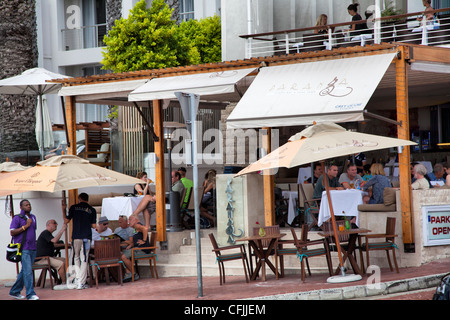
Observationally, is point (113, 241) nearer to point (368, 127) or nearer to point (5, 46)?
point (368, 127)

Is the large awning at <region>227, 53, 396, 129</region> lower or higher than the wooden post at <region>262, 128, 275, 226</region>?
higher

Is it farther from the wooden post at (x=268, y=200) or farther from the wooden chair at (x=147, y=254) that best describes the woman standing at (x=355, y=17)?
the wooden chair at (x=147, y=254)

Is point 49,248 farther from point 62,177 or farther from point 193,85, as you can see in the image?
point 193,85

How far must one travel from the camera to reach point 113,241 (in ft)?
44.5

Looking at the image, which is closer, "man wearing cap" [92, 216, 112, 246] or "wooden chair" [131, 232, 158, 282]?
"wooden chair" [131, 232, 158, 282]

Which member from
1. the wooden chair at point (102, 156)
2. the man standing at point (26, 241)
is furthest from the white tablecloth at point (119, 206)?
the wooden chair at point (102, 156)

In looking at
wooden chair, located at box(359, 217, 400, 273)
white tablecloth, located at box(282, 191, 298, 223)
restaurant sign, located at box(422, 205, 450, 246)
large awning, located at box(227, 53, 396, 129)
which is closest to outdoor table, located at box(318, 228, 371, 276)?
wooden chair, located at box(359, 217, 400, 273)

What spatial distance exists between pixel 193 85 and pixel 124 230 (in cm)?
331

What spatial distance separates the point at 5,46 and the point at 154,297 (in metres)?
15.1

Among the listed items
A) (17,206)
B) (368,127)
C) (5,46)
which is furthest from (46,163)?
(5,46)

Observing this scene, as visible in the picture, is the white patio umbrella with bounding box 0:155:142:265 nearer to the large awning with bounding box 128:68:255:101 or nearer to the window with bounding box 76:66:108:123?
the large awning with bounding box 128:68:255:101

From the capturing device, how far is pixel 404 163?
12312 mm

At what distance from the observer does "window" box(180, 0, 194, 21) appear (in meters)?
28.4

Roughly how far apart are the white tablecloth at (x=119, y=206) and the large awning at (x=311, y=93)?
3.88 metres
